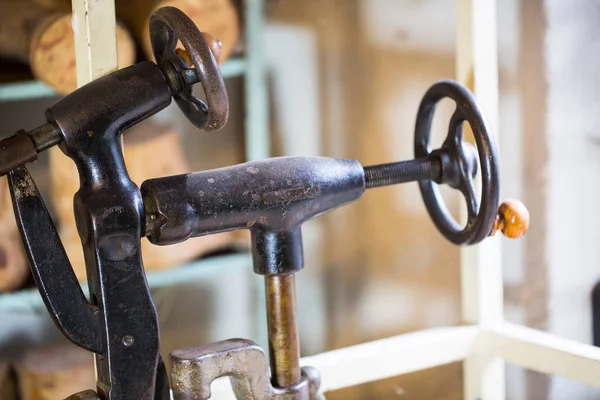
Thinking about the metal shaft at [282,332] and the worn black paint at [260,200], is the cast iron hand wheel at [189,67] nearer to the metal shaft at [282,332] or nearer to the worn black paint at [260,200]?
the worn black paint at [260,200]

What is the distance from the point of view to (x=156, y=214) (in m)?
0.58

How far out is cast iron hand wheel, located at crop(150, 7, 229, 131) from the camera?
56 cm

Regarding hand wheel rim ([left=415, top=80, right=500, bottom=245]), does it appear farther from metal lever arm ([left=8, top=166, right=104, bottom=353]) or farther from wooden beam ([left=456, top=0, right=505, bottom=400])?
metal lever arm ([left=8, top=166, right=104, bottom=353])

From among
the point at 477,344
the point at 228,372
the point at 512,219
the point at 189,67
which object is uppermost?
the point at 189,67

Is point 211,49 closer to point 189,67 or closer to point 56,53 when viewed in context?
point 189,67

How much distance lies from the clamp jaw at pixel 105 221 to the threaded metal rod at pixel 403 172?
0.61ft

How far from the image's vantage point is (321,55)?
1.42 meters

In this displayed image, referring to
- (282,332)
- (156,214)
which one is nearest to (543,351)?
(282,332)

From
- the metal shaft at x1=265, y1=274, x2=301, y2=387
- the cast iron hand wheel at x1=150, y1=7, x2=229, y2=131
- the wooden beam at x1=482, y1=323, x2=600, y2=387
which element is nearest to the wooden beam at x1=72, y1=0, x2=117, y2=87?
the cast iron hand wheel at x1=150, y1=7, x2=229, y2=131

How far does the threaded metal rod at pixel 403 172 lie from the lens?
0.70m

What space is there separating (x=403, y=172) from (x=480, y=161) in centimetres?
8

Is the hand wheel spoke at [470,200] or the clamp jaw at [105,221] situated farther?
the hand wheel spoke at [470,200]

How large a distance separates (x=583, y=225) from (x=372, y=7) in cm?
57

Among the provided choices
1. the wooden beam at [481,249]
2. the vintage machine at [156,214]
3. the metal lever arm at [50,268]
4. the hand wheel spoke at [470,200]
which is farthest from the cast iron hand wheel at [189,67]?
the wooden beam at [481,249]
